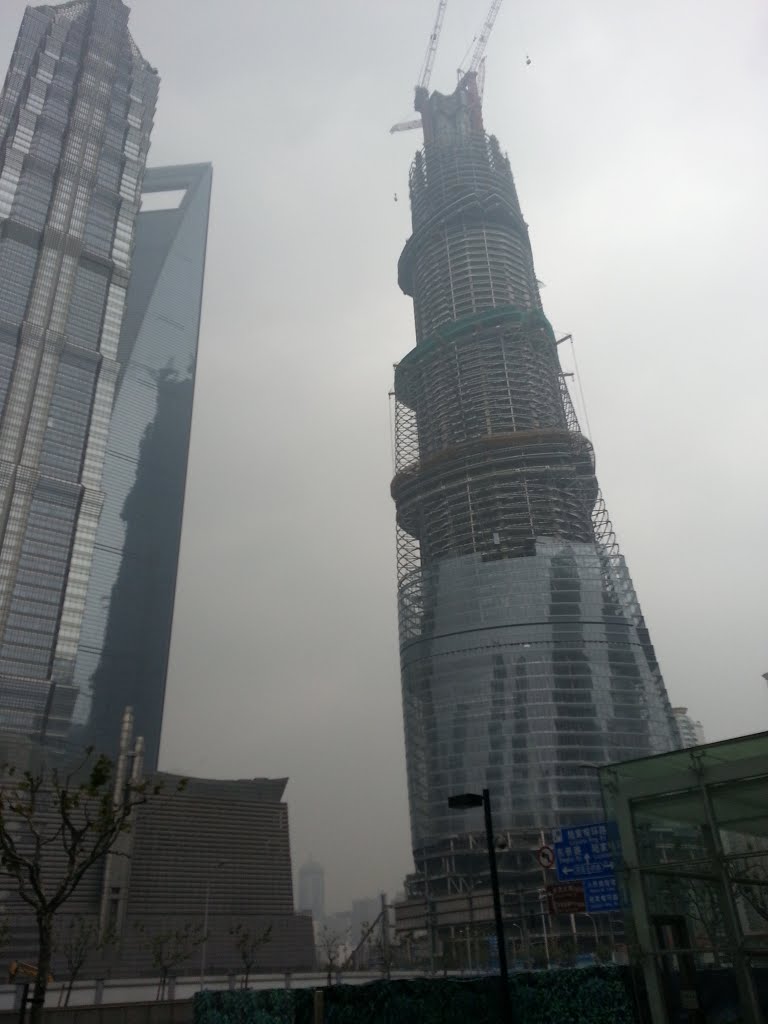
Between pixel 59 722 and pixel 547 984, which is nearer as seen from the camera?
pixel 547 984

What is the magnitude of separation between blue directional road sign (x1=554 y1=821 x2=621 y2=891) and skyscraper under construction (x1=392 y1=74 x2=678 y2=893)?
3336 inches

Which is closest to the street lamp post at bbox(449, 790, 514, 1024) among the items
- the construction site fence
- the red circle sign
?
the construction site fence

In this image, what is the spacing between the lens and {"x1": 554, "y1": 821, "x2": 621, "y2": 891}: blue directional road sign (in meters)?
38.6

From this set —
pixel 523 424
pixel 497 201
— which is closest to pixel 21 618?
pixel 523 424

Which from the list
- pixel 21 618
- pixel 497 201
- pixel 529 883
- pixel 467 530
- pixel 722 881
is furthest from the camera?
pixel 497 201

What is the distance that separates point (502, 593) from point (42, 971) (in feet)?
400

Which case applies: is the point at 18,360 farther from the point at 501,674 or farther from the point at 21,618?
the point at 501,674

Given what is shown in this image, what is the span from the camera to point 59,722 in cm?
16162

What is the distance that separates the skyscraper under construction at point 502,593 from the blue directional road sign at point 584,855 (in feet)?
278

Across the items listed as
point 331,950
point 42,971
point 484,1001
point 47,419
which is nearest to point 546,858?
point 484,1001

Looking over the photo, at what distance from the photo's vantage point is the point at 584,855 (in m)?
39.2

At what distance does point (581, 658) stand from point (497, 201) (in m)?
113

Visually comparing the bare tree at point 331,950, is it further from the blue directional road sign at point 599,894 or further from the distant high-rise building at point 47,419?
the distant high-rise building at point 47,419

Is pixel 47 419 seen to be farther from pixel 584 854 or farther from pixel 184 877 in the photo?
pixel 584 854
